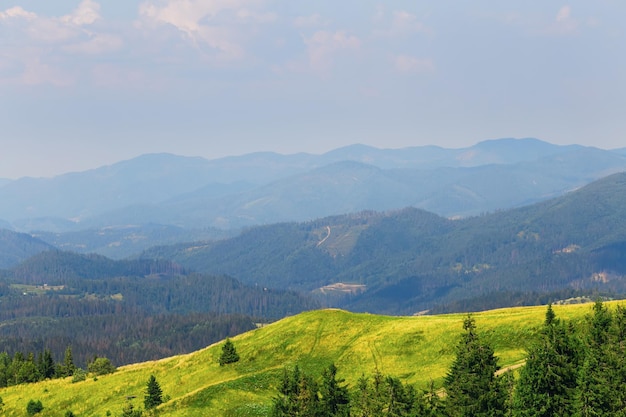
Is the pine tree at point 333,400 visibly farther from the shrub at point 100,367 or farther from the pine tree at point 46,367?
the pine tree at point 46,367

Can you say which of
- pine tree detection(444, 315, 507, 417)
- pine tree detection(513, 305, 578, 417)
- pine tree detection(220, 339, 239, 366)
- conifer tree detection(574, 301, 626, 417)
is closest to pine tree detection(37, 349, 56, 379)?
pine tree detection(220, 339, 239, 366)

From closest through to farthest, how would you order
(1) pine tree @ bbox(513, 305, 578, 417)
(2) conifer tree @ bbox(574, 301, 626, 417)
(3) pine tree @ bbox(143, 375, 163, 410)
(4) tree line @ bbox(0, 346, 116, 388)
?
(2) conifer tree @ bbox(574, 301, 626, 417) → (1) pine tree @ bbox(513, 305, 578, 417) → (3) pine tree @ bbox(143, 375, 163, 410) → (4) tree line @ bbox(0, 346, 116, 388)

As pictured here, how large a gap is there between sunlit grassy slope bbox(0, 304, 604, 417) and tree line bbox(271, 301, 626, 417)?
1420cm

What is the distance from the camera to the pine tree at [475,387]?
53375mm

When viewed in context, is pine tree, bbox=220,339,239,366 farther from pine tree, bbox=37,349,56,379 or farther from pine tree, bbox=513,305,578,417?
pine tree, bbox=37,349,56,379

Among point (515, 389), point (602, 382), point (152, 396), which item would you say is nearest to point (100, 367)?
point (152, 396)

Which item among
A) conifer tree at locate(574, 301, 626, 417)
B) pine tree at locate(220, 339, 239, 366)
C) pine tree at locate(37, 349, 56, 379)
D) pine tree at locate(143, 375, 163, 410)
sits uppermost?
conifer tree at locate(574, 301, 626, 417)

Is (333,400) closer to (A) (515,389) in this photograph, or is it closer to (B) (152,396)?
(A) (515,389)

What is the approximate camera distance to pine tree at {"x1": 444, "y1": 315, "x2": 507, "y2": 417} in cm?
5338

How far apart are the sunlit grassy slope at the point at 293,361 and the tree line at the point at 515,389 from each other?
1420cm

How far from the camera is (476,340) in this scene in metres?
58.8

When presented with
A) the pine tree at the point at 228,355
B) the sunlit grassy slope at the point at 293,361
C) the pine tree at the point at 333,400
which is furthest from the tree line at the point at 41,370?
the pine tree at the point at 333,400

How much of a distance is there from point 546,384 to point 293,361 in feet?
136

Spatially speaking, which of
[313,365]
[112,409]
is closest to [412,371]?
[313,365]
